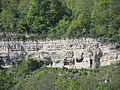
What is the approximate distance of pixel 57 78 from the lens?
62281 millimetres

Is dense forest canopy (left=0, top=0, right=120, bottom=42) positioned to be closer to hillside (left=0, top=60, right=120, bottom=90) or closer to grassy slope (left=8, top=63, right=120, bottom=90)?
hillside (left=0, top=60, right=120, bottom=90)

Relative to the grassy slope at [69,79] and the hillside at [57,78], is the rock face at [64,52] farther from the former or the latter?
the grassy slope at [69,79]

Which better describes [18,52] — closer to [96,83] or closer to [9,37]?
[9,37]

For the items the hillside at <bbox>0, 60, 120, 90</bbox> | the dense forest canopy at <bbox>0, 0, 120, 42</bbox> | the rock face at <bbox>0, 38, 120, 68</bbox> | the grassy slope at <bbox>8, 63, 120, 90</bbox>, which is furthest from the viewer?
the dense forest canopy at <bbox>0, 0, 120, 42</bbox>

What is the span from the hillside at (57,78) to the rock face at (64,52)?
3.43ft

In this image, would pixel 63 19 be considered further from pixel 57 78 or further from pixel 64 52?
pixel 57 78

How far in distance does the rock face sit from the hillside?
3.43ft

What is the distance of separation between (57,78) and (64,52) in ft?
12.3

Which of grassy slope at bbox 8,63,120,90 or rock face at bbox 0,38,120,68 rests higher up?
rock face at bbox 0,38,120,68

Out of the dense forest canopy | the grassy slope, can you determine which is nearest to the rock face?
the dense forest canopy

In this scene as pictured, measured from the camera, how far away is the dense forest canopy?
6675 centimetres

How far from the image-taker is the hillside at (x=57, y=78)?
Result: 60406mm

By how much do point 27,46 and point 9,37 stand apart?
6.01 ft

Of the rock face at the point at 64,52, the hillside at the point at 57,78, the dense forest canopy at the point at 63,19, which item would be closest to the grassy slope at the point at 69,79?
the hillside at the point at 57,78
